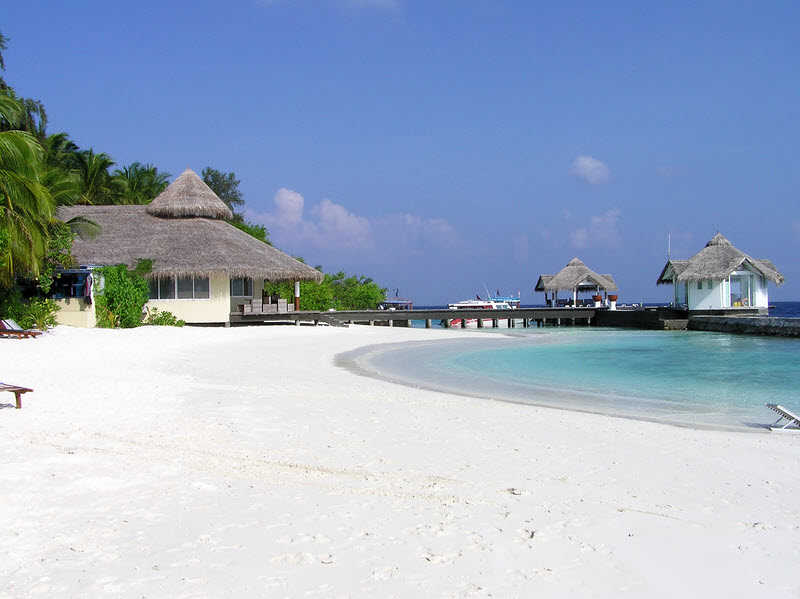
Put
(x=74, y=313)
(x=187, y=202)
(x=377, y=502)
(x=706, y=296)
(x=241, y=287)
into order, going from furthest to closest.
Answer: (x=706, y=296)
(x=187, y=202)
(x=241, y=287)
(x=74, y=313)
(x=377, y=502)

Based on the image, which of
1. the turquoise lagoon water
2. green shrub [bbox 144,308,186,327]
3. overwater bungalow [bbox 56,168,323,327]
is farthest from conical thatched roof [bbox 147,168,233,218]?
the turquoise lagoon water

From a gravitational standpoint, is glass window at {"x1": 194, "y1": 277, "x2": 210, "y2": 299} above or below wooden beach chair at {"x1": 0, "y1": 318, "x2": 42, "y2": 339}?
above

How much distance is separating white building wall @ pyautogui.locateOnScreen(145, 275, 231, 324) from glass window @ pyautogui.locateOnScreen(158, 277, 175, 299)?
0.30 m

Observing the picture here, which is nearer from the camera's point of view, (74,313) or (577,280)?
(74,313)

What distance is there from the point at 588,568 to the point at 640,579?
0.24m

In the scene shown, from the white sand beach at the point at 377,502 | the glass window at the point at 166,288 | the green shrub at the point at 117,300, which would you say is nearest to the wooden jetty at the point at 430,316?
the glass window at the point at 166,288

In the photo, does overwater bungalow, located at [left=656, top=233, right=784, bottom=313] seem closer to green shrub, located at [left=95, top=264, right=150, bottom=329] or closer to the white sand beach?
green shrub, located at [left=95, top=264, right=150, bottom=329]

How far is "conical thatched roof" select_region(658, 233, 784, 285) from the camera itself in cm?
3108

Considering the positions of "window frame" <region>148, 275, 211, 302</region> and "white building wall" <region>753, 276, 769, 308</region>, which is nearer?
"window frame" <region>148, 275, 211, 302</region>

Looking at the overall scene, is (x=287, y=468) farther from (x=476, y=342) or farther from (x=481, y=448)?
(x=476, y=342)

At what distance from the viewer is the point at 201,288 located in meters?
23.5

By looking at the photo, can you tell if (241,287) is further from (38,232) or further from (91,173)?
(91,173)

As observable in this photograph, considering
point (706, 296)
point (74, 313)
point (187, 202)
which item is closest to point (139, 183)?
point (187, 202)

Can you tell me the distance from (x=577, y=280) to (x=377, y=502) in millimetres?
38699
